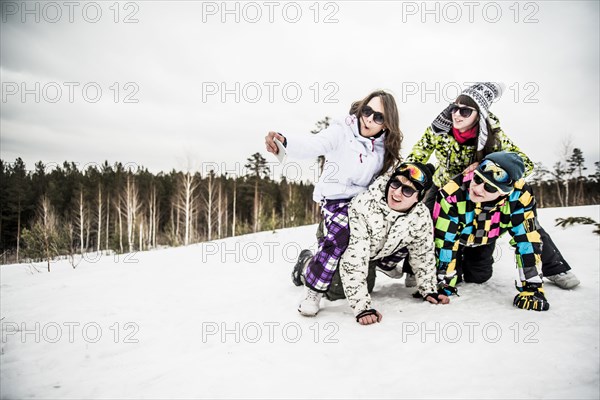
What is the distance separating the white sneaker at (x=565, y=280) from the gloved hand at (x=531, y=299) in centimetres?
51

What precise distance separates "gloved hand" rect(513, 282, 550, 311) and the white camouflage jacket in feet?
1.95

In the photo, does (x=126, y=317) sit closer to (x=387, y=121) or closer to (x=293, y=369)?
(x=293, y=369)

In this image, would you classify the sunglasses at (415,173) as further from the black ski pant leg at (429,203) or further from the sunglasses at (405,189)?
the black ski pant leg at (429,203)

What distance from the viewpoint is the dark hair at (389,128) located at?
2.47m

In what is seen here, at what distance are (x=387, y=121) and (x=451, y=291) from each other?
5.08ft

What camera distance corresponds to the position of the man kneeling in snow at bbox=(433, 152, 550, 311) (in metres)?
2.17

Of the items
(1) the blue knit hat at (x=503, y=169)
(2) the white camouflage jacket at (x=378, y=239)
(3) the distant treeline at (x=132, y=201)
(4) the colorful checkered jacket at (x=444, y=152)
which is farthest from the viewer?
(3) the distant treeline at (x=132, y=201)

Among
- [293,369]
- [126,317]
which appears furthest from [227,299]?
[293,369]

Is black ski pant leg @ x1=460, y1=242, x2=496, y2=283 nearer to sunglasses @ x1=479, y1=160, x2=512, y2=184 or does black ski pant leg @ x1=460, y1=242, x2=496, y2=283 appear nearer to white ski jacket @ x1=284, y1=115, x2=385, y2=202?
sunglasses @ x1=479, y1=160, x2=512, y2=184

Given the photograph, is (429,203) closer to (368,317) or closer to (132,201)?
(368,317)

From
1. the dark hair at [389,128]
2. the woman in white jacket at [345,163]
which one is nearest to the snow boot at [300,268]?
the woman in white jacket at [345,163]

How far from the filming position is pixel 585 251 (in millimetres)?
3492

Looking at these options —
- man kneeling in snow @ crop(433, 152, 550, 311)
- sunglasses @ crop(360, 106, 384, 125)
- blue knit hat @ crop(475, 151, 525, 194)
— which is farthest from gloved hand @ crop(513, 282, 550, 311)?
sunglasses @ crop(360, 106, 384, 125)

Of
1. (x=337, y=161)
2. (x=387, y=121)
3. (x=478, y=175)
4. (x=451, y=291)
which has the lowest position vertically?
(x=451, y=291)
